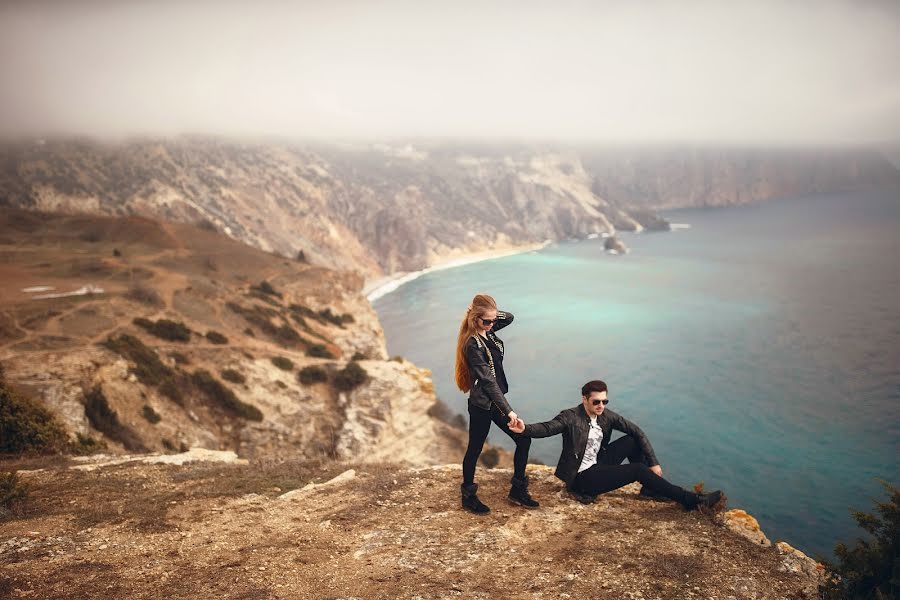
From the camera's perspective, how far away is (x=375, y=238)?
498 ft

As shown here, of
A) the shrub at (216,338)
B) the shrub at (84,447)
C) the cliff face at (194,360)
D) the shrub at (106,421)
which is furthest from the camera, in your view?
the shrub at (216,338)

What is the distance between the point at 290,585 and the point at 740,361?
66846mm

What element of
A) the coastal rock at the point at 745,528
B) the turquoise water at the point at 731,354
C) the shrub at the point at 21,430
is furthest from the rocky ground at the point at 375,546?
the turquoise water at the point at 731,354

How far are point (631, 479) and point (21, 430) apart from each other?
47.3 feet

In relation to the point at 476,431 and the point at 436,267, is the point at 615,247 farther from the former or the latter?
the point at 476,431

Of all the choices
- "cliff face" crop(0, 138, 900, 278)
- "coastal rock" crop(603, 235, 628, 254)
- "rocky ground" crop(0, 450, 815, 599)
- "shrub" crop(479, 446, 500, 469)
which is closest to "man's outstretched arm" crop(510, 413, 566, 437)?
"rocky ground" crop(0, 450, 815, 599)

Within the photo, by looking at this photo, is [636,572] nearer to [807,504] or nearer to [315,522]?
[315,522]

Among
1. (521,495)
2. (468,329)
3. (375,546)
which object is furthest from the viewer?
(521,495)

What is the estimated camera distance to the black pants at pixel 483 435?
7.32 m

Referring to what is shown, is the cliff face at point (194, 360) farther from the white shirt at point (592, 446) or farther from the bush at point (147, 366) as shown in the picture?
the white shirt at point (592, 446)

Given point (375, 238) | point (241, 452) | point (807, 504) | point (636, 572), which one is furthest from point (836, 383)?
point (375, 238)

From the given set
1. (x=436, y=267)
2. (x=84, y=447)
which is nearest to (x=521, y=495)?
(x=84, y=447)

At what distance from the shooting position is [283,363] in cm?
3444

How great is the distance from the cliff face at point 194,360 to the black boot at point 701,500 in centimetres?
1326
